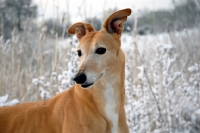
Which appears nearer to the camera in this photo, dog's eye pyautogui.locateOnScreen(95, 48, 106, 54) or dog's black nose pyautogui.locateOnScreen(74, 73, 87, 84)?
dog's black nose pyautogui.locateOnScreen(74, 73, 87, 84)

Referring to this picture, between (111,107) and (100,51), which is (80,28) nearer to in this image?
(100,51)

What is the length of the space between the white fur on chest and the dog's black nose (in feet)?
1.48

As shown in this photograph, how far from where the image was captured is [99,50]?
362 cm

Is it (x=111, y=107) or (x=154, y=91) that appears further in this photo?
(x=154, y=91)

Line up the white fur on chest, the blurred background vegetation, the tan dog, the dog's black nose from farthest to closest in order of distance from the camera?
the blurred background vegetation → the white fur on chest → the tan dog → the dog's black nose

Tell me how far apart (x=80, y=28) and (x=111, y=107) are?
0.88 meters

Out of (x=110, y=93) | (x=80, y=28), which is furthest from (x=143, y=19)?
(x=110, y=93)

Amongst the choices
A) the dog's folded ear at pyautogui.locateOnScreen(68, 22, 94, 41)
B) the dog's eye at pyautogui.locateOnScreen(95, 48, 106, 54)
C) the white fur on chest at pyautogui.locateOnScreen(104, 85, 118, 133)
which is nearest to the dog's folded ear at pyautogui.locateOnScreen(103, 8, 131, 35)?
the dog's folded ear at pyautogui.locateOnScreen(68, 22, 94, 41)

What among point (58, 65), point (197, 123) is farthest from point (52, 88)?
point (197, 123)

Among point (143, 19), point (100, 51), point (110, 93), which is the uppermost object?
point (143, 19)

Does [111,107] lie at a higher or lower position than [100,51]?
lower

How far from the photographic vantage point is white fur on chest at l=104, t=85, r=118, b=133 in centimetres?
365

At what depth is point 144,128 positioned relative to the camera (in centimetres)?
509

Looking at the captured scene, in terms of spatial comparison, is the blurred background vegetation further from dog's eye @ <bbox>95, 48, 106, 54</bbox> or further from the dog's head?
dog's eye @ <bbox>95, 48, 106, 54</bbox>
